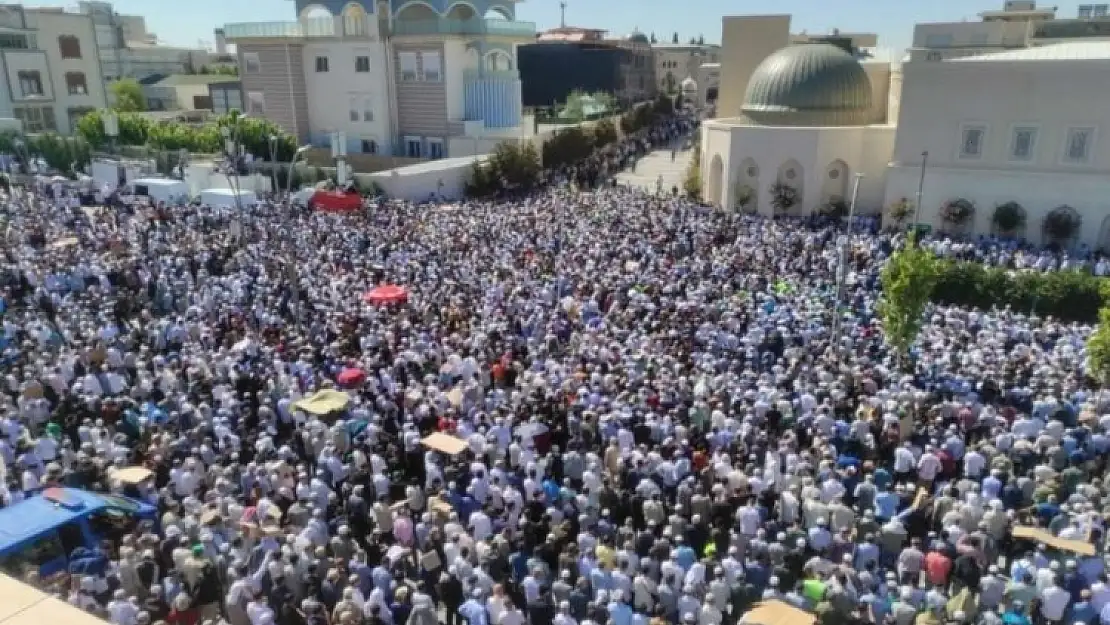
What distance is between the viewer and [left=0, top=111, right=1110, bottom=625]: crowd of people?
27.7 ft

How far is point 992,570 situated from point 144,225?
75.4 ft

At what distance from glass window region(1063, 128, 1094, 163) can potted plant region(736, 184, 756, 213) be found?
930 cm

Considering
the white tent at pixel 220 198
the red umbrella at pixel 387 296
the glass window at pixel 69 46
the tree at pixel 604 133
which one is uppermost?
the glass window at pixel 69 46

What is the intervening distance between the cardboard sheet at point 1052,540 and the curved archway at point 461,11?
36.1 m

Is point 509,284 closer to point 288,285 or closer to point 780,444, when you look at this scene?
point 288,285

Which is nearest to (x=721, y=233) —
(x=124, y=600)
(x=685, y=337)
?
(x=685, y=337)

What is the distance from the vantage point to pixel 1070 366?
13859 mm

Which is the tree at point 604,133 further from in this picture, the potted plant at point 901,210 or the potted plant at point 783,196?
the potted plant at point 901,210

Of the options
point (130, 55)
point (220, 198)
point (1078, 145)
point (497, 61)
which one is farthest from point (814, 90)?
point (130, 55)

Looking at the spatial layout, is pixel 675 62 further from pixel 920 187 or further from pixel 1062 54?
pixel 920 187

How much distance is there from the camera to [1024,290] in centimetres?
1900

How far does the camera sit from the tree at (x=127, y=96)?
5656cm

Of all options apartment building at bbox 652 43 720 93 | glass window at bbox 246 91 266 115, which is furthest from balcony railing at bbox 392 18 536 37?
apartment building at bbox 652 43 720 93

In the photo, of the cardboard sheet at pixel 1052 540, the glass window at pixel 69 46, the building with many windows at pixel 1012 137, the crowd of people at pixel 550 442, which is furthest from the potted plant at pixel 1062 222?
the glass window at pixel 69 46
